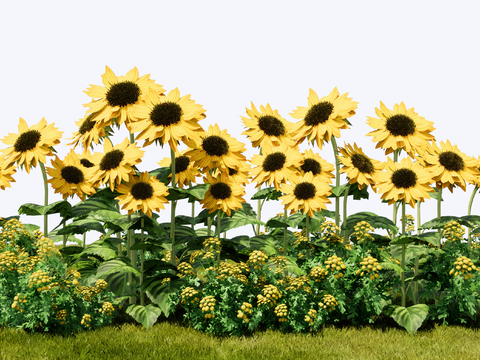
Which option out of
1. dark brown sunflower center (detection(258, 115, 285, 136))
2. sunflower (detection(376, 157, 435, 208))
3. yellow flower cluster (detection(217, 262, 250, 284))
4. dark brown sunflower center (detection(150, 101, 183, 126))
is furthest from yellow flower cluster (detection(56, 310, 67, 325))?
sunflower (detection(376, 157, 435, 208))

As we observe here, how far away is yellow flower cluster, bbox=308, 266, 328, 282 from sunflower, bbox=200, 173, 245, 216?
1.51 meters

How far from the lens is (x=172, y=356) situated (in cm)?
609

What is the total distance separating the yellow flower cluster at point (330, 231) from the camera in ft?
24.8

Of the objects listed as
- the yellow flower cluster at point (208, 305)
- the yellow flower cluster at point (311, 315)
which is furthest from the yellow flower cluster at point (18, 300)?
the yellow flower cluster at point (311, 315)

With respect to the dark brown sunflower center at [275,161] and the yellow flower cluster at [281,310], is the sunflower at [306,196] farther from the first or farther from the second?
the yellow flower cluster at [281,310]

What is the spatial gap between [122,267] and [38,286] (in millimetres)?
1204

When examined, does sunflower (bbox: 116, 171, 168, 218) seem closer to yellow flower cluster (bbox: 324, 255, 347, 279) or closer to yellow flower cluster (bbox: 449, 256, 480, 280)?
yellow flower cluster (bbox: 324, 255, 347, 279)

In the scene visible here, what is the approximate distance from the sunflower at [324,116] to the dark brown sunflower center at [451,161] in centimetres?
175

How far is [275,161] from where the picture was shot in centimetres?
821

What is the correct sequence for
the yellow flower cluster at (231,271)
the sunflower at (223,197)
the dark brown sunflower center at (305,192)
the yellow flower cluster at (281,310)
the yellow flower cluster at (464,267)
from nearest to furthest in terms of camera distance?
the yellow flower cluster at (281,310), the yellow flower cluster at (231,271), the yellow flower cluster at (464,267), the sunflower at (223,197), the dark brown sunflower center at (305,192)

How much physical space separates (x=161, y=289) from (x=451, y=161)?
5.22 m

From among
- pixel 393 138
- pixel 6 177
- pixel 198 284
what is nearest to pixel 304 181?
pixel 393 138

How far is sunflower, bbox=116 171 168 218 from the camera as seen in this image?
6998 mm

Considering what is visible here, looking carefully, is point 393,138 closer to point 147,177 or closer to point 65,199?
point 147,177
